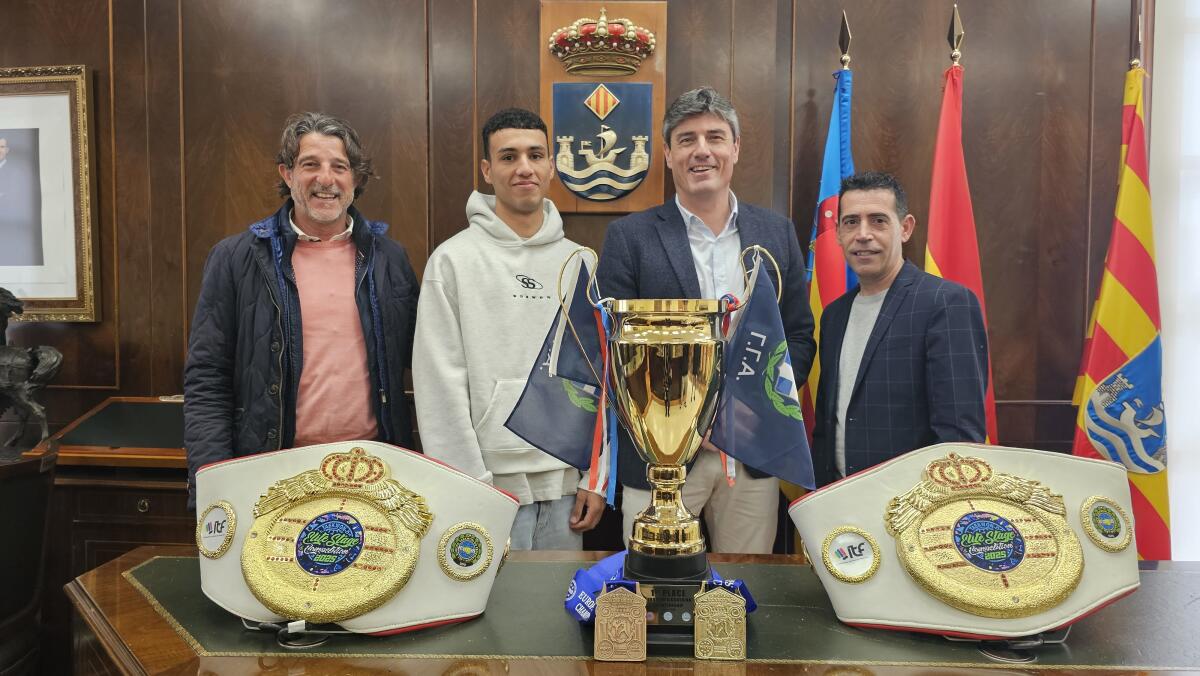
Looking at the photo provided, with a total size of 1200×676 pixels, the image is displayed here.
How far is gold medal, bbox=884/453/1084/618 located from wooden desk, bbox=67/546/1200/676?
0.09 meters

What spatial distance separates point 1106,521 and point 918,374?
0.88 meters

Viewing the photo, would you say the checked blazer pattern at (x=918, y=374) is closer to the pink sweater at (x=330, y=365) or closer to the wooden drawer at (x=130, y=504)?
the pink sweater at (x=330, y=365)

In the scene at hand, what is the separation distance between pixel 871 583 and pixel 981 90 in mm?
2625

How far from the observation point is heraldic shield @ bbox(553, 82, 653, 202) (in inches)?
117

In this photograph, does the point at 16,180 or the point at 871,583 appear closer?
the point at 871,583

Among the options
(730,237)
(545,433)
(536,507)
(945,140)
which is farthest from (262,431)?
(945,140)

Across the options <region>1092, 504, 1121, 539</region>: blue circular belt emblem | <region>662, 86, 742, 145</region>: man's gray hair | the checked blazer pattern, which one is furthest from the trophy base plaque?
<region>662, 86, 742, 145</region>: man's gray hair

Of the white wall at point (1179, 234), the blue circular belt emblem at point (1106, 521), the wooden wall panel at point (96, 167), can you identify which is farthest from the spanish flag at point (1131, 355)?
the wooden wall panel at point (96, 167)

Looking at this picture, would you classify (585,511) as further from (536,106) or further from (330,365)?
(536,106)

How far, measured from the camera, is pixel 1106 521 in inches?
44.2

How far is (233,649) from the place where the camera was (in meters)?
1.07

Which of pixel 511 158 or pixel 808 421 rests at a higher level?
pixel 511 158

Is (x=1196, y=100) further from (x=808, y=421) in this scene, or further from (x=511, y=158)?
(x=511, y=158)

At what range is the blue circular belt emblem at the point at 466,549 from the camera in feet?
3.80
